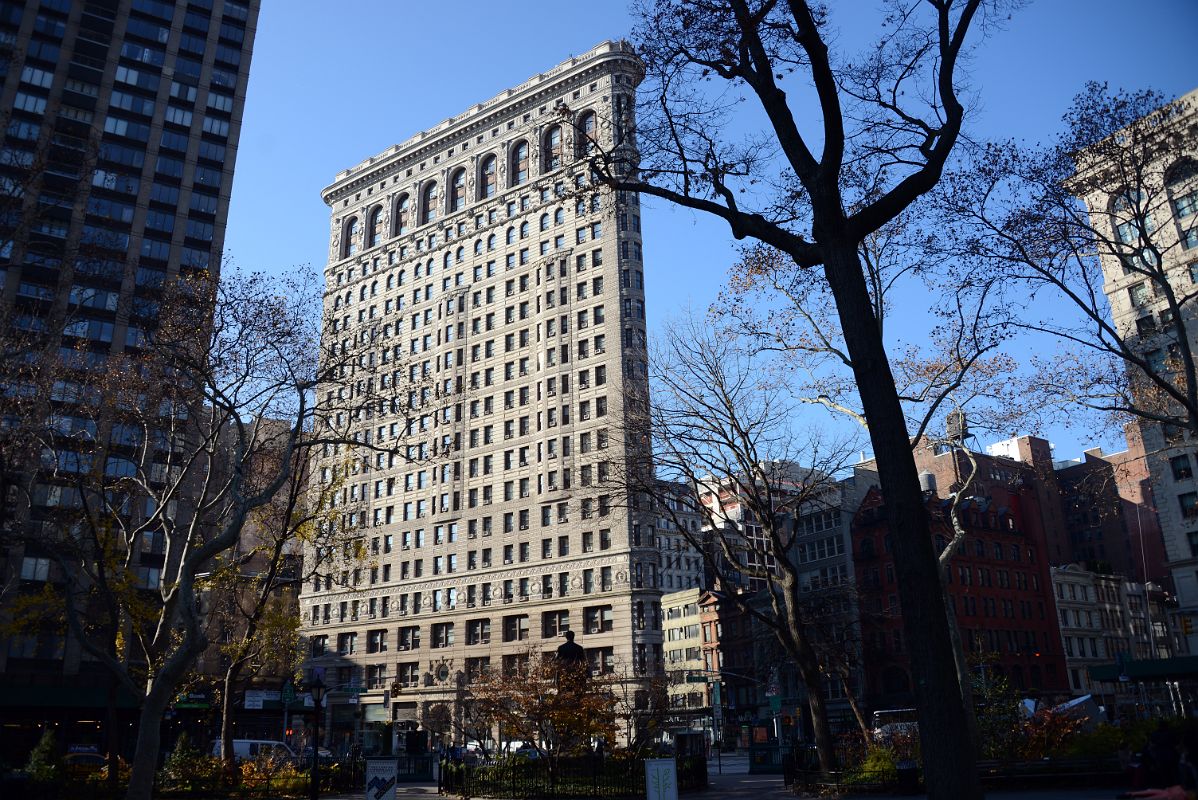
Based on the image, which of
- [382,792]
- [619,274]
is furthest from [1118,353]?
[619,274]

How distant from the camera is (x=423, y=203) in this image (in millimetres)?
89125

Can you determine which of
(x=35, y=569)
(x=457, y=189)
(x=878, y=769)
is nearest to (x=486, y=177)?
(x=457, y=189)

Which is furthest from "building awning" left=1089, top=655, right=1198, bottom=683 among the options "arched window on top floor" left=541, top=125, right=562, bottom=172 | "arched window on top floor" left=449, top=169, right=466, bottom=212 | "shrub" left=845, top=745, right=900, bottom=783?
"arched window on top floor" left=449, top=169, right=466, bottom=212

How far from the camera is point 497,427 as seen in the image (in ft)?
245

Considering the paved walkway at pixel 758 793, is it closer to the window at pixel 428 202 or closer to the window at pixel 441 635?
the window at pixel 441 635

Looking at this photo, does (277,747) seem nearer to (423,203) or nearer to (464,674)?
(464,674)

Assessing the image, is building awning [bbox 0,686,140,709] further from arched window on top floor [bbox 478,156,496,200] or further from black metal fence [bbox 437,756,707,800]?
arched window on top floor [bbox 478,156,496,200]

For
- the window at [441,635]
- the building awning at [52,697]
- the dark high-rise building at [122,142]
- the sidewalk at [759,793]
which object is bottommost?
the sidewalk at [759,793]

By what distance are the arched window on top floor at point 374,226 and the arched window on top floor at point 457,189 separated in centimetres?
1053

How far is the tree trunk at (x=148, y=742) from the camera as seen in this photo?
67.4ft

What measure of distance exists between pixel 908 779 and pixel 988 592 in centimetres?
5388

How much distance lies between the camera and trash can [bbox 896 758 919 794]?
22.5m

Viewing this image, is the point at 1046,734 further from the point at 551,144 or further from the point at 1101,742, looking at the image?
the point at 551,144

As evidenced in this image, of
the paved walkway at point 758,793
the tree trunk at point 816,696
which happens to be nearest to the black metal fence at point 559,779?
the paved walkway at point 758,793
